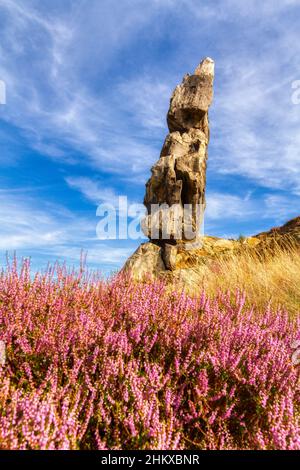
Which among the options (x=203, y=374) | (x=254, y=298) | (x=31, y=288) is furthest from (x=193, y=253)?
(x=203, y=374)

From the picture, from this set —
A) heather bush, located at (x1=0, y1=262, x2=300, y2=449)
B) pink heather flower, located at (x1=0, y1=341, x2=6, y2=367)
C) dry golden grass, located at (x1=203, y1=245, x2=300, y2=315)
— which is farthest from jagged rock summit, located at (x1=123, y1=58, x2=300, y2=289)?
pink heather flower, located at (x1=0, y1=341, x2=6, y2=367)

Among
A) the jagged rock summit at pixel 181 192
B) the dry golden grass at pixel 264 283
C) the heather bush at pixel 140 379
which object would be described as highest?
the jagged rock summit at pixel 181 192

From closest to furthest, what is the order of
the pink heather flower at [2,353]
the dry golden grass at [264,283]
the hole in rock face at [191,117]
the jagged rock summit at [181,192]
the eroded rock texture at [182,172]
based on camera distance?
1. the pink heather flower at [2,353]
2. the dry golden grass at [264,283]
3. the jagged rock summit at [181,192]
4. the eroded rock texture at [182,172]
5. the hole in rock face at [191,117]

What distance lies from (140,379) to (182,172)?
10.5 metres

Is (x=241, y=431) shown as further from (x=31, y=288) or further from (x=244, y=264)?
(x=244, y=264)

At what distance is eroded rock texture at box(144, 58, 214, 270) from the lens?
40.0 feet

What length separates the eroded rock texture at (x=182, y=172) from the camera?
12195 mm

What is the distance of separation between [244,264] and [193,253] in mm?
3376

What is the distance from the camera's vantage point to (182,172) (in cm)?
1234

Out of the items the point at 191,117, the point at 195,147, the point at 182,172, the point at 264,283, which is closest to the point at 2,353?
the point at 264,283

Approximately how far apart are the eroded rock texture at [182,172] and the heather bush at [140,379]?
28.1ft

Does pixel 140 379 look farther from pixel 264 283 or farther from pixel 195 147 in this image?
pixel 195 147

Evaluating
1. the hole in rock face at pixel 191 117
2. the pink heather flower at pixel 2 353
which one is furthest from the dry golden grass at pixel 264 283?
the hole in rock face at pixel 191 117

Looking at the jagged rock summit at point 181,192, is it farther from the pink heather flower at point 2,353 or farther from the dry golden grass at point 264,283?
the pink heather flower at point 2,353
